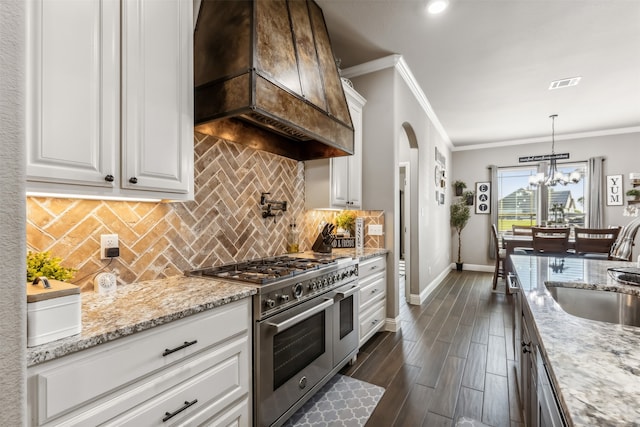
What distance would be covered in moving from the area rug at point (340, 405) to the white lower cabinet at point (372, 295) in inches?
21.0

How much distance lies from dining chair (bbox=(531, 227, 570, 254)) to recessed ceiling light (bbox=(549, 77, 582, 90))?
6.34 feet

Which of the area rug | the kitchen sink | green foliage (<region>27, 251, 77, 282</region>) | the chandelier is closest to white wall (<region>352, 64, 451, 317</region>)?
Answer: the area rug

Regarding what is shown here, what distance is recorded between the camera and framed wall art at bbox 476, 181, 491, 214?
694 cm

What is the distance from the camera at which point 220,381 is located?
1.42 metres

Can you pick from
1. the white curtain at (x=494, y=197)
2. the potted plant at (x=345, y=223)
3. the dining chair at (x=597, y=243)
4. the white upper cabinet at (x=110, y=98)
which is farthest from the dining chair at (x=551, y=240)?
the white upper cabinet at (x=110, y=98)

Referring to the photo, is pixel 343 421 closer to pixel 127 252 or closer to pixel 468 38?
pixel 127 252

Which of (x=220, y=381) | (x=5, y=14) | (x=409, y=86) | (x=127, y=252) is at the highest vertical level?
(x=409, y=86)

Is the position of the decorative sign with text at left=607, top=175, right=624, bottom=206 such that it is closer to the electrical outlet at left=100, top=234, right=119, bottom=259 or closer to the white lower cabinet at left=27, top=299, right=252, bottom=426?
the white lower cabinet at left=27, top=299, right=252, bottom=426

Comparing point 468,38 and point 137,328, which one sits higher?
point 468,38

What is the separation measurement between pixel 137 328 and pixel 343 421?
1444 mm

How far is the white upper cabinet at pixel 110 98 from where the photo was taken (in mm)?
1108

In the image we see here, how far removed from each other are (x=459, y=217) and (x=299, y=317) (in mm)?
6029

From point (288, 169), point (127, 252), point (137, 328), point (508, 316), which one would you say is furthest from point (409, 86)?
point (137, 328)

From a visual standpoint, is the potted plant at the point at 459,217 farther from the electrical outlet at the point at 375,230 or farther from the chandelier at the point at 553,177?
the electrical outlet at the point at 375,230
